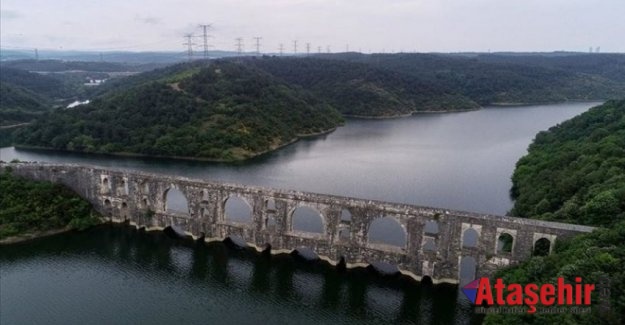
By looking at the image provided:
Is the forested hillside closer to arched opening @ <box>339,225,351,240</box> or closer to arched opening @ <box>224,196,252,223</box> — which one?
arched opening @ <box>224,196,252,223</box>

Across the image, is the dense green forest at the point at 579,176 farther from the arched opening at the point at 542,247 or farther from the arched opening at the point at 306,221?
the arched opening at the point at 306,221

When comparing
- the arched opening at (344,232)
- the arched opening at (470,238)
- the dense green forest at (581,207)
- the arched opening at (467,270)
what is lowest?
the arched opening at (467,270)

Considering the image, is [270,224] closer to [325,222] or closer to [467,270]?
[325,222]

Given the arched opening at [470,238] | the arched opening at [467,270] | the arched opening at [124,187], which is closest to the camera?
the arched opening at [467,270]

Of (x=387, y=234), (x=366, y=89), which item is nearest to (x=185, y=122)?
(x=387, y=234)

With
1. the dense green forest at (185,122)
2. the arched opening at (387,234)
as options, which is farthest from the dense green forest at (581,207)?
the dense green forest at (185,122)

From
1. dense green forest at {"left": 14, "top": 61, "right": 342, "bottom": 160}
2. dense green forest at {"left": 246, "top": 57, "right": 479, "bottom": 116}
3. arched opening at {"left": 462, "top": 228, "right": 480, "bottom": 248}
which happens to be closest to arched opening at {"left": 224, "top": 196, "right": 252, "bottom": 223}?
arched opening at {"left": 462, "top": 228, "right": 480, "bottom": 248}

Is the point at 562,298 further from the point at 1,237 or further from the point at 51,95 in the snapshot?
the point at 51,95
